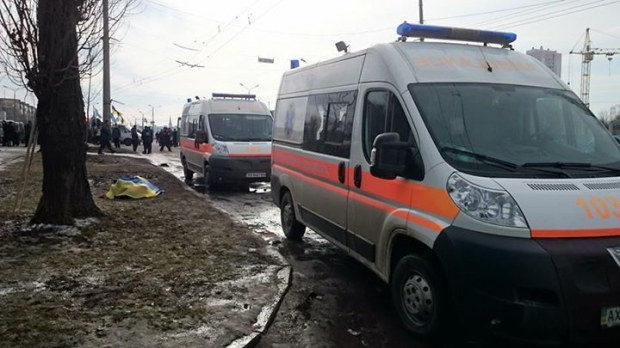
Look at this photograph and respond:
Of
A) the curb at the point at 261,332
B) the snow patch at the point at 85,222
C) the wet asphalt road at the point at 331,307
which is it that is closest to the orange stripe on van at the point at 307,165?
the wet asphalt road at the point at 331,307

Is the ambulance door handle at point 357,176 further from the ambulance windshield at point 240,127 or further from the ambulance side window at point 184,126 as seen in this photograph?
the ambulance side window at point 184,126

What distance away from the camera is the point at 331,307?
5086 millimetres

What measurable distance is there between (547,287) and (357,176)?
234 cm

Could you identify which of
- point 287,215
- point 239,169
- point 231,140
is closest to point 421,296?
point 287,215

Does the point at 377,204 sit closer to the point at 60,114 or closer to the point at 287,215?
the point at 287,215

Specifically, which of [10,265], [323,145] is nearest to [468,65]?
[323,145]

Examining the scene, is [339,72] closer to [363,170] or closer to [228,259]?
[363,170]

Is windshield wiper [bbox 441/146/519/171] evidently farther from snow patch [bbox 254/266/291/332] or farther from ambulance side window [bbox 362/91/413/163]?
snow patch [bbox 254/266/291/332]

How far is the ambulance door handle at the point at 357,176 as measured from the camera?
519cm

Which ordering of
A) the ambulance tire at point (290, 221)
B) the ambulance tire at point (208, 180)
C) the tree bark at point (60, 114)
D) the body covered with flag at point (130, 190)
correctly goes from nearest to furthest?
the tree bark at point (60, 114) < the ambulance tire at point (290, 221) < the body covered with flag at point (130, 190) < the ambulance tire at point (208, 180)

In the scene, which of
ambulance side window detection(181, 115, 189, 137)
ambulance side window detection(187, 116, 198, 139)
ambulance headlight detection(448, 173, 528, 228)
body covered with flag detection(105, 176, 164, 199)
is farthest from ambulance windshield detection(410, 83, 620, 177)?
ambulance side window detection(181, 115, 189, 137)

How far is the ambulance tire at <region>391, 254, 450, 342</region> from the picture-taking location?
13.0ft

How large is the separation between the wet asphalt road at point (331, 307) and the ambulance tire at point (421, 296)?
0.64 feet

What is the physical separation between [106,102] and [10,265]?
24.9 metres
